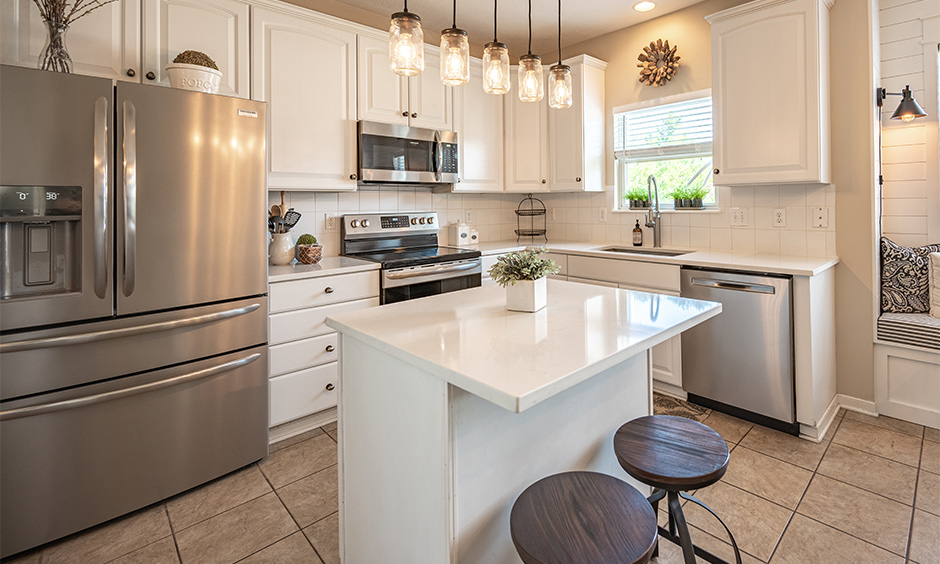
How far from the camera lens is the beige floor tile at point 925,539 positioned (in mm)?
1649

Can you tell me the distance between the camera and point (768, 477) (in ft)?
7.13

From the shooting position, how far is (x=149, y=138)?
1893mm

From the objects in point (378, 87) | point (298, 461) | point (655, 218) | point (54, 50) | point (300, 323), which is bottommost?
point (298, 461)

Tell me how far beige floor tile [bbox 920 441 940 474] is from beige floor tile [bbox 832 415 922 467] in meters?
0.02

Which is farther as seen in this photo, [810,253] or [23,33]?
[810,253]

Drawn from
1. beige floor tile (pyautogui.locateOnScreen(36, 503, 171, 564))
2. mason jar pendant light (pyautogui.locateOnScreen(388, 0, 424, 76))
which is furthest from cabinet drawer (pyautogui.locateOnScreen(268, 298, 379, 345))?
mason jar pendant light (pyautogui.locateOnScreen(388, 0, 424, 76))

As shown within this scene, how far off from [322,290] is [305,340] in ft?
0.96

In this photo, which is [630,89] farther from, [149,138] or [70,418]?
[70,418]

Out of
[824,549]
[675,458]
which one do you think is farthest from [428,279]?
[824,549]

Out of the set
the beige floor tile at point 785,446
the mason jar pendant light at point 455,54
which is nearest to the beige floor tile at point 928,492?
the beige floor tile at point 785,446

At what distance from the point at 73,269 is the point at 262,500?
1204 millimetres

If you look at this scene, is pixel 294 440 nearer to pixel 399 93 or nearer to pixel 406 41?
pixel 406 41

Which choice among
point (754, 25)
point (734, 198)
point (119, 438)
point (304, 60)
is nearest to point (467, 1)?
point (304, 60)

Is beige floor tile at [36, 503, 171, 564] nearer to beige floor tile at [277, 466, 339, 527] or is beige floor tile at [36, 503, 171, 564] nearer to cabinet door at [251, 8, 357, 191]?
beige floor tile at [277, 466, 339, 527]
